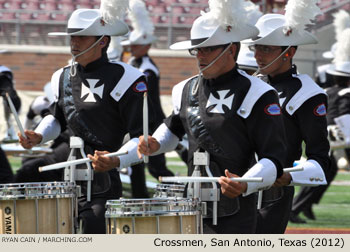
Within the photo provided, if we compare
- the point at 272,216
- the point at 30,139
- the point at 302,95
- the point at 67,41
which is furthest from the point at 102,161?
the point at 67,41

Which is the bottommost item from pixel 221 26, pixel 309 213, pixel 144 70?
pixel 309 213

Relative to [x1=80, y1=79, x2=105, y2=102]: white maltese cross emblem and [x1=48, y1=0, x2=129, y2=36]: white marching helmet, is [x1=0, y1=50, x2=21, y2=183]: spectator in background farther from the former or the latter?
[x1=80, y1=79, x2=105, y2=102]: white maltese cross emblem

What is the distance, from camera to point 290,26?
19.9 feet

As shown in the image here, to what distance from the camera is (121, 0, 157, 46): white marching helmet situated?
42.3 ft

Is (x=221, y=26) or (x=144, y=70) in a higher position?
(x=221, y=26)

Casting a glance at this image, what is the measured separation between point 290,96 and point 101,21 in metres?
1.22

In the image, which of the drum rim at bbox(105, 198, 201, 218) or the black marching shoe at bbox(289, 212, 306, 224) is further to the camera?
the black marching shoe at bbox(289, 212, 306, 224)

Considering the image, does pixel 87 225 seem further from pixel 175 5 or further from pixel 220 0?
pixel 175 5

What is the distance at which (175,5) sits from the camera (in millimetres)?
23344

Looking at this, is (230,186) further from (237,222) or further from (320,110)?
(320,110)

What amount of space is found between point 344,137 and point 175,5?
13.4 meters

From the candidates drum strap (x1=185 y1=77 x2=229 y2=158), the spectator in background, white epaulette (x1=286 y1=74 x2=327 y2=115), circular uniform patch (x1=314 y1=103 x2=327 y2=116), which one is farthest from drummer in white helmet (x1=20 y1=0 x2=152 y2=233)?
the spectator in background

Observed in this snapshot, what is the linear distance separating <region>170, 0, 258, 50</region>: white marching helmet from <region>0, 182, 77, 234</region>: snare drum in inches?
39.8

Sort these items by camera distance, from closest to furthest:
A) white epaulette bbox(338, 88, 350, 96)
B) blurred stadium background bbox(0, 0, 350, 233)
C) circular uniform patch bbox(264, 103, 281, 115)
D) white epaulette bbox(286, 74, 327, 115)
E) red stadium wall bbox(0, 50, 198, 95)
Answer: circular uniform patch bbox(264, 103, 281, 115) < white epaulette bbox(286, 74, 327, 115) < white epaulette bbox(338, 88, 350, 96) < blurred stadium background bbox(0, 0, 350, 233) < red stadium wall bbox(0, 50, 198, 95)
